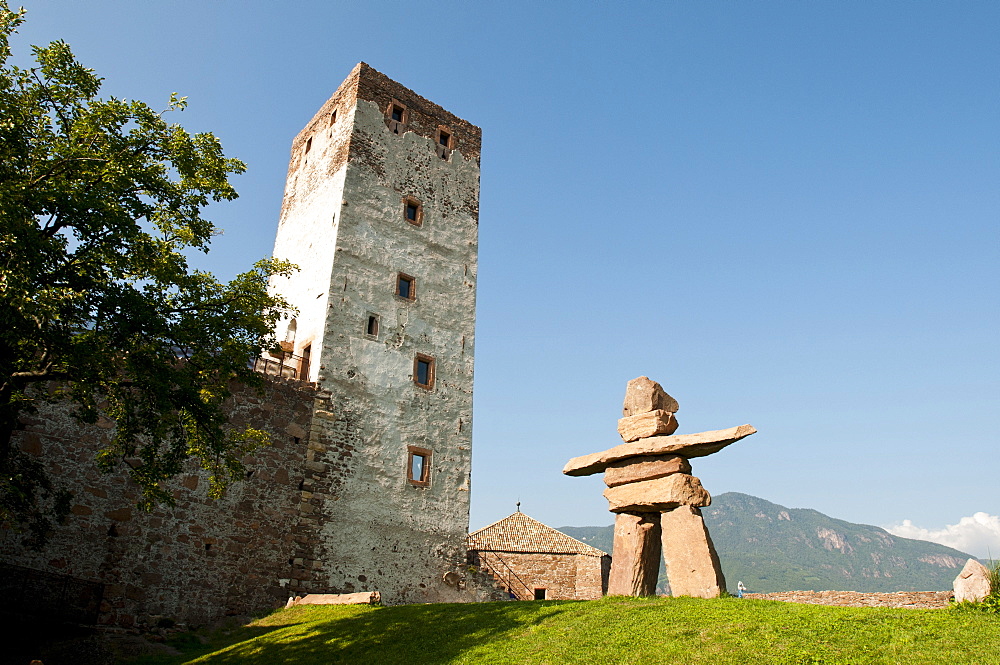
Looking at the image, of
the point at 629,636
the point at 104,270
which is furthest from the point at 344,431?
the point at 629,636

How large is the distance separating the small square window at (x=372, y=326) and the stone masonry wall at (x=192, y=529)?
2.97 m

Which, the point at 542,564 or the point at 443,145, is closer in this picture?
the point at 443,145

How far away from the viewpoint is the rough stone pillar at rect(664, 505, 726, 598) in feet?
39.2

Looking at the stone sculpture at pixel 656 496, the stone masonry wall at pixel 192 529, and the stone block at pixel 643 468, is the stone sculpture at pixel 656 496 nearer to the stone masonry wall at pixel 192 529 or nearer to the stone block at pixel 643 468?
the stone block at pixel 643 468

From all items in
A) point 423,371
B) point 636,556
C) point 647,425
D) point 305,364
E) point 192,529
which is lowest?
point 636,556

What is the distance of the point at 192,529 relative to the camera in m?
17.8

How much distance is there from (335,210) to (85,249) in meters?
13.2

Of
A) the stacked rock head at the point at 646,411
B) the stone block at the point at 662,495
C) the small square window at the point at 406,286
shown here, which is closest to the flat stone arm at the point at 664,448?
the stacked rock head at the point at 646,411

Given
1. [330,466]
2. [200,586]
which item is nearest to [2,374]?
[200,586]

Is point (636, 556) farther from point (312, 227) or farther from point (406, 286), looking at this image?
point (312, 227)

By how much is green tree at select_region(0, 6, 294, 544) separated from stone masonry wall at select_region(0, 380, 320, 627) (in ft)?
10.6

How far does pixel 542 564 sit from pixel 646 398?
68.8 ft

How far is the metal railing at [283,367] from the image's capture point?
21172mm

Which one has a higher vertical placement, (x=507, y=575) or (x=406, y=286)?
(x=406, y=286)
